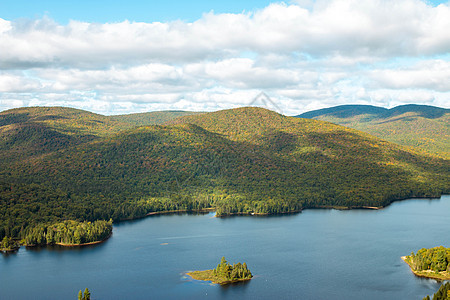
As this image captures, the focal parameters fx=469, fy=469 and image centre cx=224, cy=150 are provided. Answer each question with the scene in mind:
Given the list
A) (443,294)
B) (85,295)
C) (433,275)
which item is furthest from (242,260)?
(443,294)

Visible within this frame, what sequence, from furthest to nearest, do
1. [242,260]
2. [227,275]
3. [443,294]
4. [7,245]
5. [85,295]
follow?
[7,245] → [242,260] → [227,275] → [85,295] → [443,294]

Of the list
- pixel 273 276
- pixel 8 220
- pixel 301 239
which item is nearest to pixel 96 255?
pixel 8 220

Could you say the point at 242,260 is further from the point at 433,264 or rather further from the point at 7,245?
the point at 7,245

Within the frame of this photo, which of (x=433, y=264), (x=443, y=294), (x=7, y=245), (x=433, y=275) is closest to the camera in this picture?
(x=443, y=294)

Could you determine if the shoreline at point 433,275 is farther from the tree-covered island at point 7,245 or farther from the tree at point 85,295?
the tree-covered island at point 7,245

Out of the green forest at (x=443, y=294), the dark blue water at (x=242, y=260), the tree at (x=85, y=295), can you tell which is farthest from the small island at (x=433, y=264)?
the tree at (x=85, y=295)

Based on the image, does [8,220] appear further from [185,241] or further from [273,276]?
[273,276]
